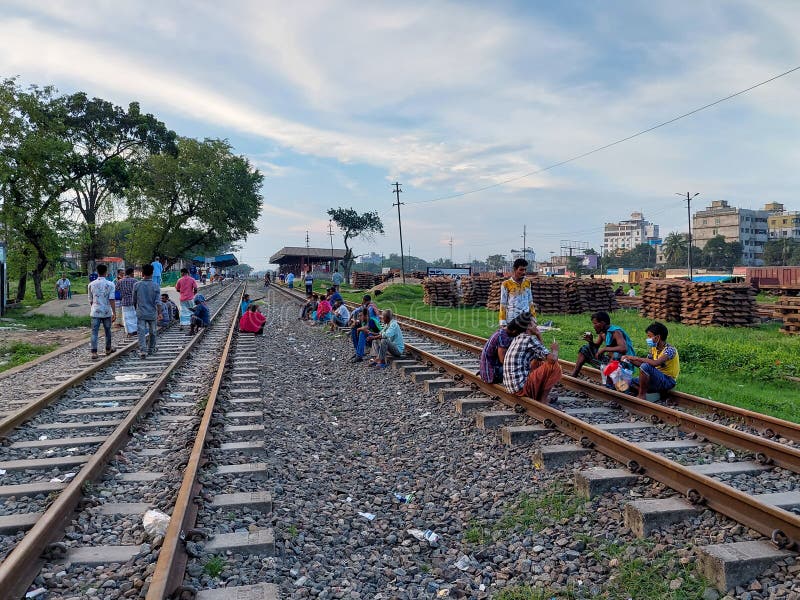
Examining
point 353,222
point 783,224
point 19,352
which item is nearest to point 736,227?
point 783,224

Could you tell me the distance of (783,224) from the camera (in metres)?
118

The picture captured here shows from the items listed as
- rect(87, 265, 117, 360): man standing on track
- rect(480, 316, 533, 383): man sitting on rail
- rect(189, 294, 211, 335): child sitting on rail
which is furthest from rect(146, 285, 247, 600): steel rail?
rect(189, 294, 211, 335): child sitting on rail

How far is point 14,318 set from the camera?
19328 millimetres

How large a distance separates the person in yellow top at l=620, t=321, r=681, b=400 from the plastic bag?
5.81 m

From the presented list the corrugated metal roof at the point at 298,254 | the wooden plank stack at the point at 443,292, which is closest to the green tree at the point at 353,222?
the corrugated metal roof at the point at 298,254

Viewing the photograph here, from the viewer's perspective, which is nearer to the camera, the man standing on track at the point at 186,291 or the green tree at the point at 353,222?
the man standing on track at the point at 186,291

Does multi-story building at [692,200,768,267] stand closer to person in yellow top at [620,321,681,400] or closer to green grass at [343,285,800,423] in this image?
green grass at [343,285,800,423]

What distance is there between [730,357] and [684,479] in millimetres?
8151

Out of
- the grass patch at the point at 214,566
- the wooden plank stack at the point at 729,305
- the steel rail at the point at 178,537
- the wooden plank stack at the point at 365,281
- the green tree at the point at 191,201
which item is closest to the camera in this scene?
the steel rail at the point at 178,537

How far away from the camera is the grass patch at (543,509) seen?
167 inches

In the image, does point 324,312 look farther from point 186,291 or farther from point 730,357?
point 730,357

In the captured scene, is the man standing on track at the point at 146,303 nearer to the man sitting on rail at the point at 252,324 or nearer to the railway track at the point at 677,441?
the man sitting on rail at the point at 252,324

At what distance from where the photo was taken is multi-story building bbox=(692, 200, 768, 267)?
383 feet

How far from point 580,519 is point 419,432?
8.72 ft
